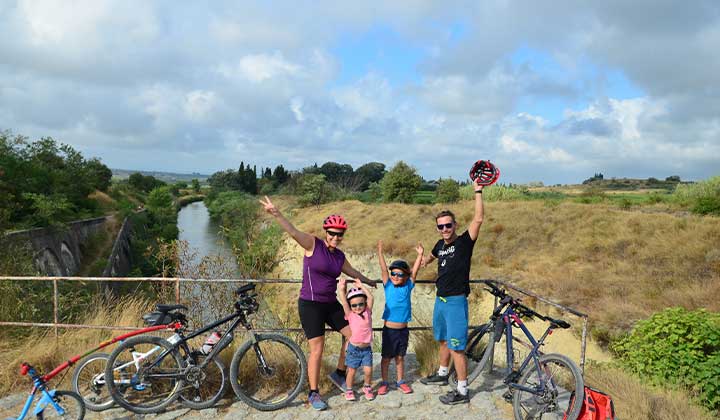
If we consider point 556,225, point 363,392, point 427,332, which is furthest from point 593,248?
point 363,392

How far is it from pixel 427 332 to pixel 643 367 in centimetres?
432

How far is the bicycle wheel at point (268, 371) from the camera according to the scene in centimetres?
448

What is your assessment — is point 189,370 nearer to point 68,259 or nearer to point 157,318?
point 157,318

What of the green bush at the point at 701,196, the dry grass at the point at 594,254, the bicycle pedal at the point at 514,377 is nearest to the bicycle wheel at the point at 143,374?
the bicycle pedal at the point at 514,377

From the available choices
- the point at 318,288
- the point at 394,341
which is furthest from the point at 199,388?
the point at 394,341

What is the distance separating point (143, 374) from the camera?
4344 millimetres

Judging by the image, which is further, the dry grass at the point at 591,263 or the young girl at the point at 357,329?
the dry grass at the point at 591,263

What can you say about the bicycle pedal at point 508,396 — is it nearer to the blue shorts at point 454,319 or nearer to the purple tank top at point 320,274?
the blue shorts at point 454,319

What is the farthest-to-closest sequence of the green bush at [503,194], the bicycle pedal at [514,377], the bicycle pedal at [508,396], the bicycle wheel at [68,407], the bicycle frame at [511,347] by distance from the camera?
1. the green bush at [503,194]
2. the bicycle pedal at [508,396]
3. the bicycle pedal at [514,377]
4. the bicycle frame at [511,347]
5. the bicycle wheel at [68,407]

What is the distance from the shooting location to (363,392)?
487cm

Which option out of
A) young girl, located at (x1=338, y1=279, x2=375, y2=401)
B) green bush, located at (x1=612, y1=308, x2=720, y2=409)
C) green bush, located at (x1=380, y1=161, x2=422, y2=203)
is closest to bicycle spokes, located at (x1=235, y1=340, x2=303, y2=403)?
young girl, located at (x1=338, y1=279, x2=375, y2=401)

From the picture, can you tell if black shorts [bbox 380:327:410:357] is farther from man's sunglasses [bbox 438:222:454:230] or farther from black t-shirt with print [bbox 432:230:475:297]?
man's sunglasses [bbox 438:222:454:230]

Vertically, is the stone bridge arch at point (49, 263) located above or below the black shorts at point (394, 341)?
below

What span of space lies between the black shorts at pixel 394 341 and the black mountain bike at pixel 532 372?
724 mm
